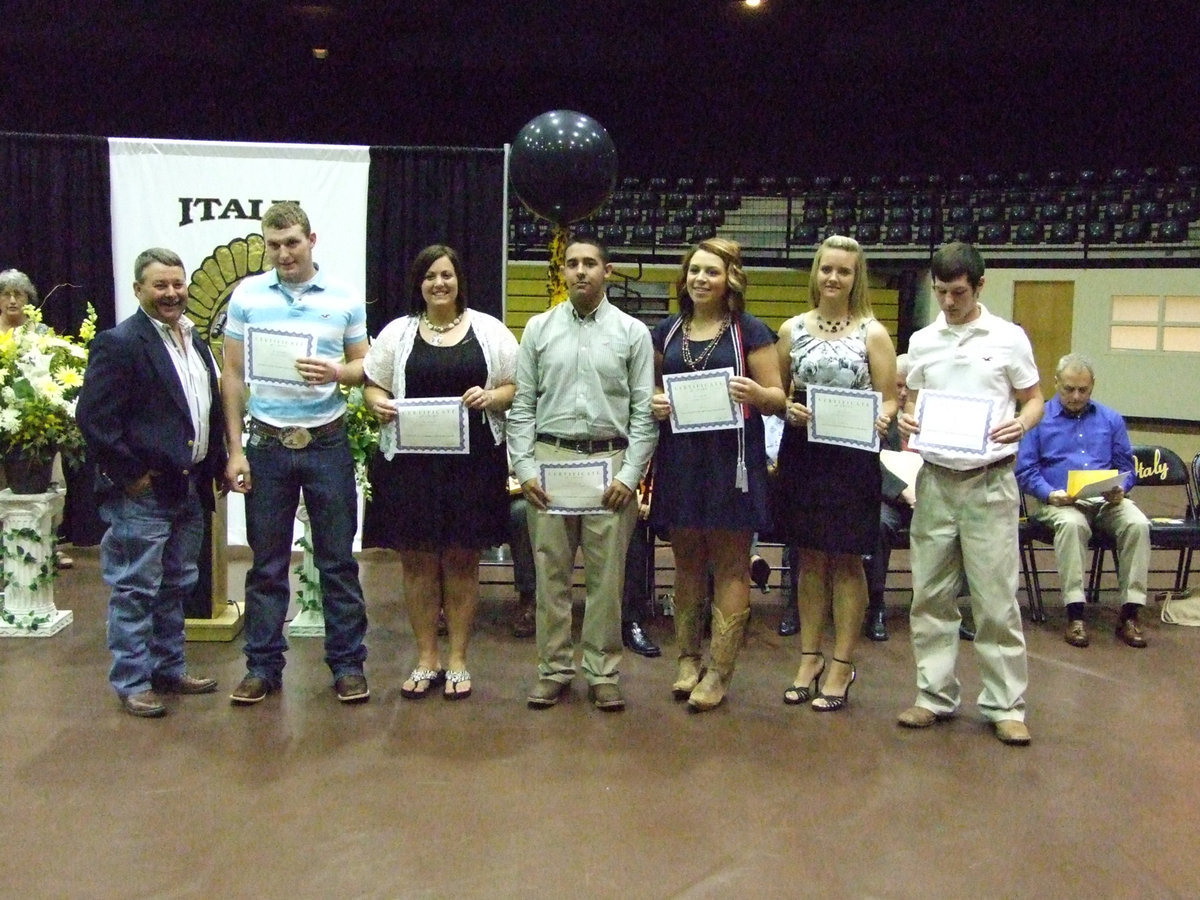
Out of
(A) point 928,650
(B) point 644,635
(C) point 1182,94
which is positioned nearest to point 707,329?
(A) point 928,650

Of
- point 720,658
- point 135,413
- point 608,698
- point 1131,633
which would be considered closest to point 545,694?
point 608,698

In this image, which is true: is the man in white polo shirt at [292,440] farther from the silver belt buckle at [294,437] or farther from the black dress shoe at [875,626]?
the black dress shoe at [875,626]

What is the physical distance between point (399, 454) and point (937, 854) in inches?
76.0

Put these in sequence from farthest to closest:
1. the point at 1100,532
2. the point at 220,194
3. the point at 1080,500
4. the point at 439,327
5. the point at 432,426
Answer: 1. the point at 220,194
2. the point at 1100,532
3. the point at 1080,500
4. the point at 439,327
5. the point at 432,426

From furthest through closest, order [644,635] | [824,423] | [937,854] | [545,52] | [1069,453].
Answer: [545,52]
[1069,453]
[644,635]
[824,423]
[937,854]

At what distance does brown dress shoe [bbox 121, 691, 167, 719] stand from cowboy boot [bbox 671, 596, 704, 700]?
5.44 feet

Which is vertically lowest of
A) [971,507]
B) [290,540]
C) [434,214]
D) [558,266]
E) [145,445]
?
[290,540]

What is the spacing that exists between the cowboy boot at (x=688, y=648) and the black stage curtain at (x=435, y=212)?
2.68 meters

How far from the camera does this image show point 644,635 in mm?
4398

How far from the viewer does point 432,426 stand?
11.2ft

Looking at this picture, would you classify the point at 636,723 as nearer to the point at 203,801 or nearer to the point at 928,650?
the point at 928,650

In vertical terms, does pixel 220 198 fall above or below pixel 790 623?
above

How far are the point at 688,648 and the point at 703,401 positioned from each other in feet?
2.89

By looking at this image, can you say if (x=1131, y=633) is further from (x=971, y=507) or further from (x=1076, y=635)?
(x=971, y=507)
